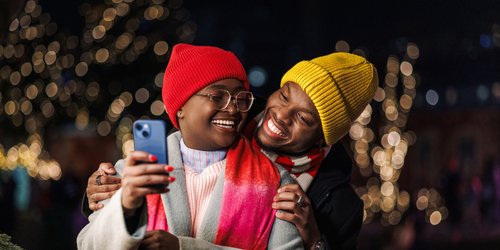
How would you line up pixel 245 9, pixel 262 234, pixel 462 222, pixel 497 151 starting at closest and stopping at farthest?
pixel 262 234 < pixel 462 222 < pixel 497 151 < pixel 245 9

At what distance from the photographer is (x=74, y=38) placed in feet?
70.3

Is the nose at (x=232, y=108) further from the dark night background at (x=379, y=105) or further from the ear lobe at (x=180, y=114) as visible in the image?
the dark night background at (x=379, y=105)

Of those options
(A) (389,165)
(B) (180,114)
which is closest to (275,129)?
(B) (180,114)

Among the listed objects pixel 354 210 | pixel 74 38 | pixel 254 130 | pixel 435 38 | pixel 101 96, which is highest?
pixel 254 130

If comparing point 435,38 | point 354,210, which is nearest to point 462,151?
point 435,38

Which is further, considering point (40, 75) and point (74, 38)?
point (40, 75)

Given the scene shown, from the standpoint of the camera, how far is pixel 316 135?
4.18 meters

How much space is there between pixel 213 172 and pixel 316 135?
0.52 meters

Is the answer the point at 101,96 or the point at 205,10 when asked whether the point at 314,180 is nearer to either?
the point at 101,96

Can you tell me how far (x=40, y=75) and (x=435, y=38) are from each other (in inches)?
682

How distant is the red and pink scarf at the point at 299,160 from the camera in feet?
13.6

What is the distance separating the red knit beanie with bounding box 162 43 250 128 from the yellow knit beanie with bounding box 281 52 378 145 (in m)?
0.28

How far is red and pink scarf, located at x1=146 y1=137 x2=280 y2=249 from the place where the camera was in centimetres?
378

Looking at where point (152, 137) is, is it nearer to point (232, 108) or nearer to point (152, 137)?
point (152, 137)
